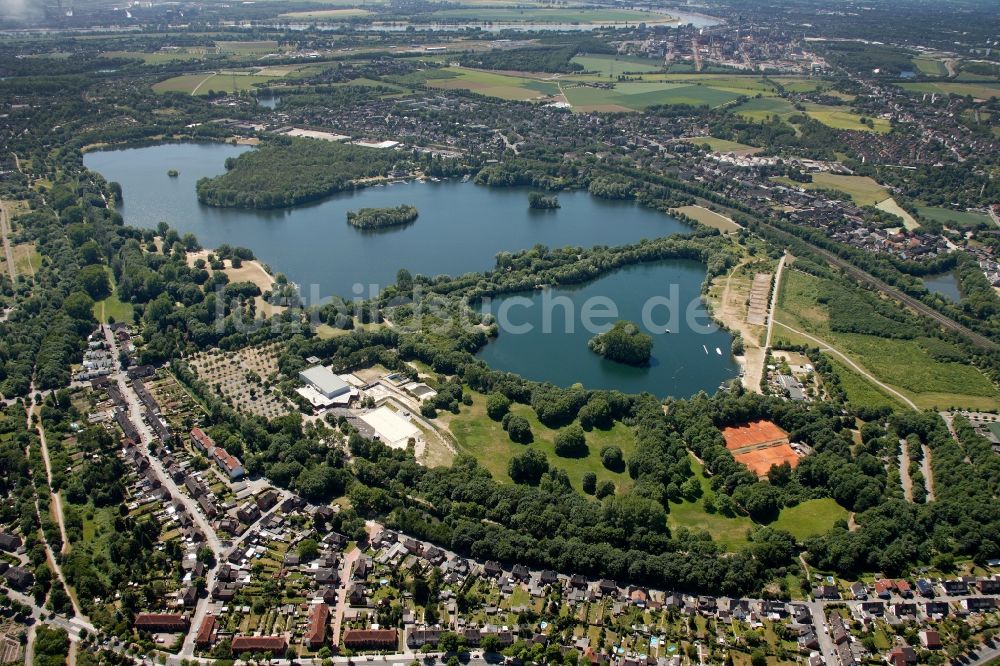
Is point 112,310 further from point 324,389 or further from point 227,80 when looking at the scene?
point 227,80

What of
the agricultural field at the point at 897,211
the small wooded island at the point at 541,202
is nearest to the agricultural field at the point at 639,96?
the small wooded island at the point at 541,202

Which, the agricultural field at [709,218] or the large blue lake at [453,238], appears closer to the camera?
the large blue lake at [453,238]

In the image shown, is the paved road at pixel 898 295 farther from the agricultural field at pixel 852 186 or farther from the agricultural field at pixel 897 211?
the agricultural field at pixel 852 186

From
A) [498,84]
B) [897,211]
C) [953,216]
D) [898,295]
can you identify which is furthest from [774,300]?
[498,84]

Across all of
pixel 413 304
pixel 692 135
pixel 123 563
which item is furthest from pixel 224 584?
pixel 692 135

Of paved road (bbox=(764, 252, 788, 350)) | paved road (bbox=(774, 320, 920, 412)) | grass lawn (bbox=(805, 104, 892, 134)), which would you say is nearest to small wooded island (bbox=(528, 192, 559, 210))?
paved road (bbox=(764, 252, 788, 350))

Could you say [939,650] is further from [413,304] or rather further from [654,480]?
[413,304]
